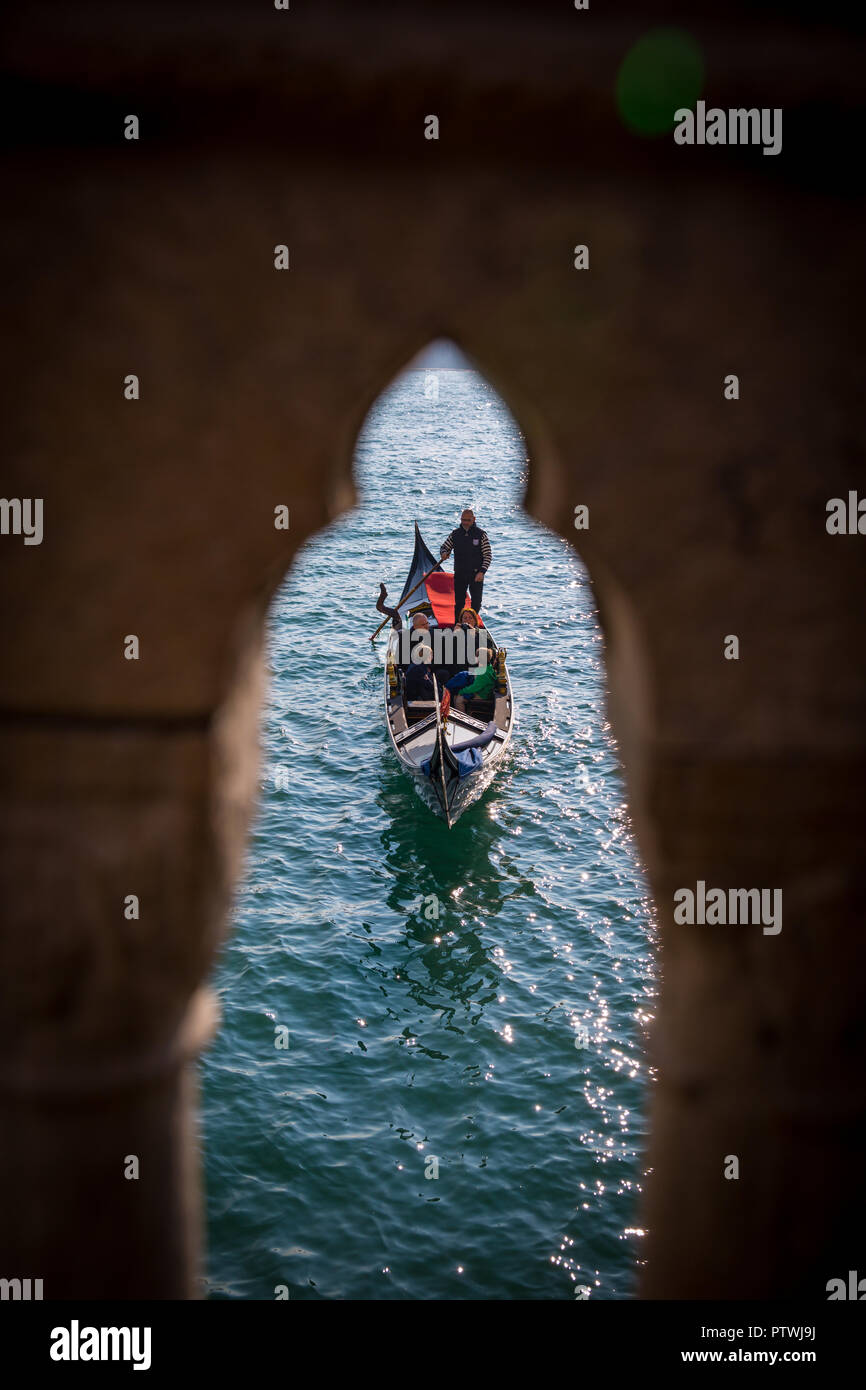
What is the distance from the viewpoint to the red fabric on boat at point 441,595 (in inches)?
617

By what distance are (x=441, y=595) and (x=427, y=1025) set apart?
24.6 ft

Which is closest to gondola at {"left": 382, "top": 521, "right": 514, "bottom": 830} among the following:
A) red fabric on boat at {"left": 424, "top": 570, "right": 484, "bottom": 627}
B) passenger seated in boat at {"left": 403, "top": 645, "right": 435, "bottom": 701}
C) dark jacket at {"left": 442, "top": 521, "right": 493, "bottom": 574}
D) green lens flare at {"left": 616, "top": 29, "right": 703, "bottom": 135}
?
passenger seated in boat at {"left": 403, "top": 645, "right": 435, "bottom": 701}

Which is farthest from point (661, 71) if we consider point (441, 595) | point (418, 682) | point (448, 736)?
point (441, 595)

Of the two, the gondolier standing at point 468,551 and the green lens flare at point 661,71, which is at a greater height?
the gondolier standing at point 468,551

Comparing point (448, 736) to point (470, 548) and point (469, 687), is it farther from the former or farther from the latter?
point (470, 548)

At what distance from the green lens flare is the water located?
3.06 metres

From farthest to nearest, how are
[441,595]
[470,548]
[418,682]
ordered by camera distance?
[441,595] < [418,682] < [470,548]

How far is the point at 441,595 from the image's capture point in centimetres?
1580

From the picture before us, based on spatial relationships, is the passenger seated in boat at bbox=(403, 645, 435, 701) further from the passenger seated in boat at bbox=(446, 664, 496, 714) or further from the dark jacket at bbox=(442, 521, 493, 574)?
the dark jacket at bbox=(442, 521, 493, 574)

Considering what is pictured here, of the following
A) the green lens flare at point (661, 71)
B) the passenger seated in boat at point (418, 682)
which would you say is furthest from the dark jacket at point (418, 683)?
the green lens flare at point (661, 71)

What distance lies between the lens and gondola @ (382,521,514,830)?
12.2 meters

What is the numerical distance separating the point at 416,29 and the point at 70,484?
24.6 inches

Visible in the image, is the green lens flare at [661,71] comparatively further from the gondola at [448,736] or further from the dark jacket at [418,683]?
the dark jacket at [418,683]

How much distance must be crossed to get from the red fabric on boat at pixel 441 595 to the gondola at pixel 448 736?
39cm
